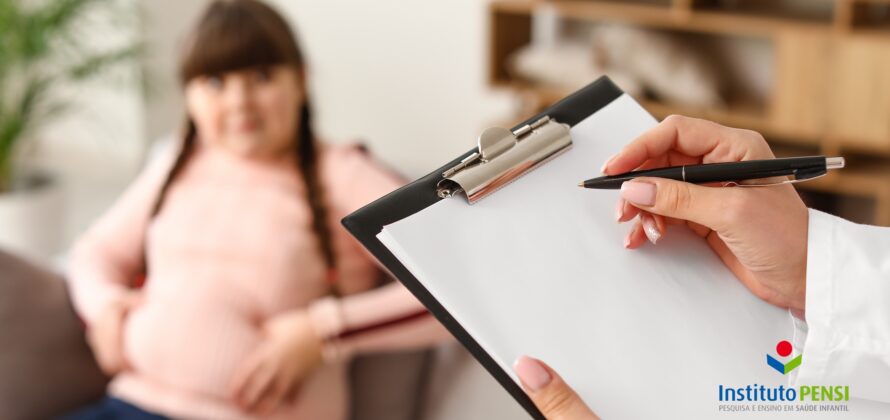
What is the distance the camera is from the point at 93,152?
3.74 m

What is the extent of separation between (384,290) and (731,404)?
2.96 feet

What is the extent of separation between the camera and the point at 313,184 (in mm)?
1690

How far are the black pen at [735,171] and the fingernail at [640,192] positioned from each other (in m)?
0.01

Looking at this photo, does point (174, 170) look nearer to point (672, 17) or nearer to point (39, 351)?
point (39, 351)

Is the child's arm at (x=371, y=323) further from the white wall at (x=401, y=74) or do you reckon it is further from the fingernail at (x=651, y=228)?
the white wall at (x=401, y=74)

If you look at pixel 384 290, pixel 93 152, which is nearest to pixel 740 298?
pixel 384 290

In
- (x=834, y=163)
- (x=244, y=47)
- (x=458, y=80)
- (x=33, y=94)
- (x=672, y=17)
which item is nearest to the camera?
(x=834, y=163)

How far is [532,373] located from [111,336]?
1.09 meters

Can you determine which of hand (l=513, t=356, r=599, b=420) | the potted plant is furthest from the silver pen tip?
the potted plant

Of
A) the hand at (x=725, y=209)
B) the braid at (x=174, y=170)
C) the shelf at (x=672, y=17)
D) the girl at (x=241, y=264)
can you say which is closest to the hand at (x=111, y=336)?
the girl at (x=241, y=264)

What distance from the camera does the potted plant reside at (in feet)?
8.50

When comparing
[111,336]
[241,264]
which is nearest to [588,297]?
[241,264]

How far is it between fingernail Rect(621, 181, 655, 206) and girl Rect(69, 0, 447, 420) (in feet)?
2.81

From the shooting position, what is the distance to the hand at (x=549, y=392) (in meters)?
0.71
